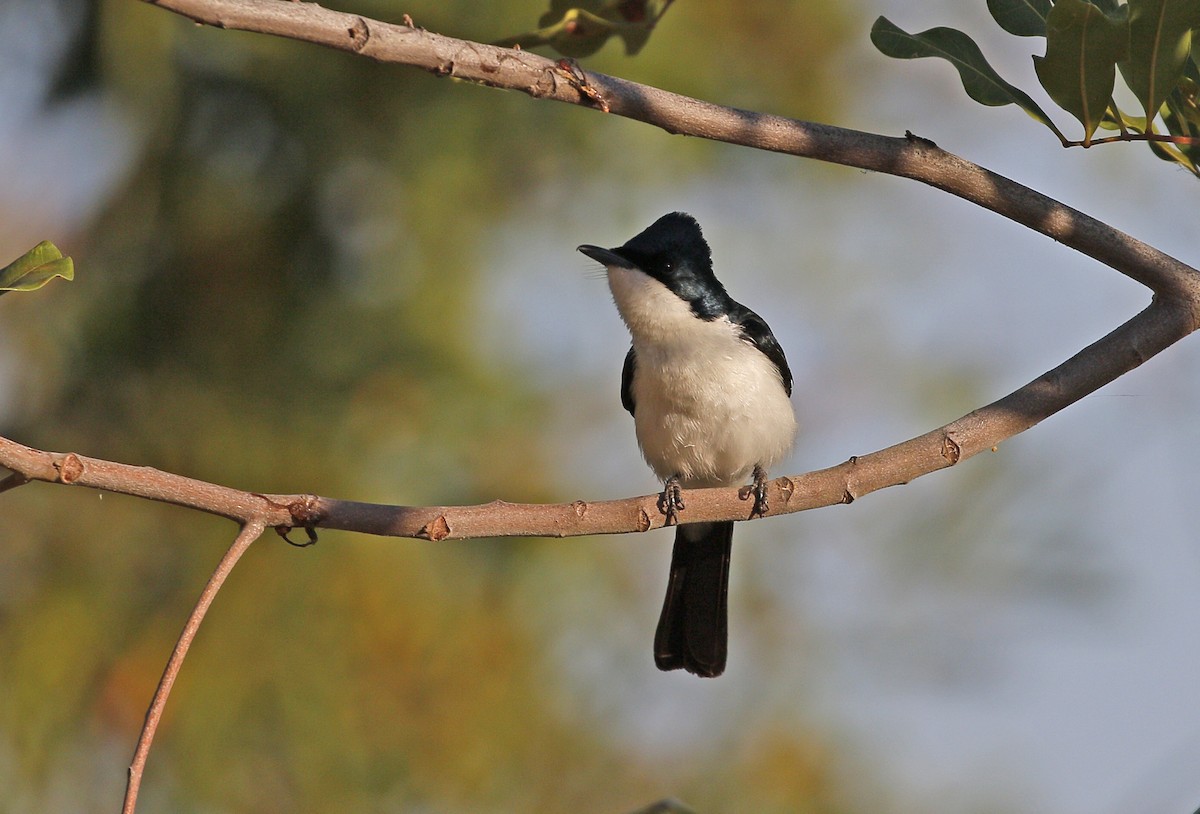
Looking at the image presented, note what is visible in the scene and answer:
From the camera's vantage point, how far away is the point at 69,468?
2021 millimetres

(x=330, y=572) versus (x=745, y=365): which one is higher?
A: (x=745, y=365)

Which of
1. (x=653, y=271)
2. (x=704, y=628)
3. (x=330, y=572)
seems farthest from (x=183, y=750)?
(x=653, y=271)

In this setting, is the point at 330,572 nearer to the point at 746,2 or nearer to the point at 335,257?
the point at 335,257

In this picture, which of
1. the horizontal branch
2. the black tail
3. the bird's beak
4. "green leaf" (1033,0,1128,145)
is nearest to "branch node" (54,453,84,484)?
the horizontal branch

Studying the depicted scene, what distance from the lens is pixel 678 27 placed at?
6047 millimetres

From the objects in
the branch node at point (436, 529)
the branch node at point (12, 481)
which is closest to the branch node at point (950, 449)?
the branch node at point (436, 529)

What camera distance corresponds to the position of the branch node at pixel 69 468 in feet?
6.61

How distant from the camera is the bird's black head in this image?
4266mm

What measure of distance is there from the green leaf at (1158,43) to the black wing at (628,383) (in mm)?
2480

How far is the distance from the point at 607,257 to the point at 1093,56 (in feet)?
6.85

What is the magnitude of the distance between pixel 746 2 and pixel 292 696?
14.0 ft

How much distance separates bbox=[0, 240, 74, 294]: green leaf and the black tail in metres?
3.03

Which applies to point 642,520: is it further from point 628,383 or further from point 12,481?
point 628,383

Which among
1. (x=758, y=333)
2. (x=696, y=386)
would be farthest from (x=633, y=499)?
(x=758, y=333)
